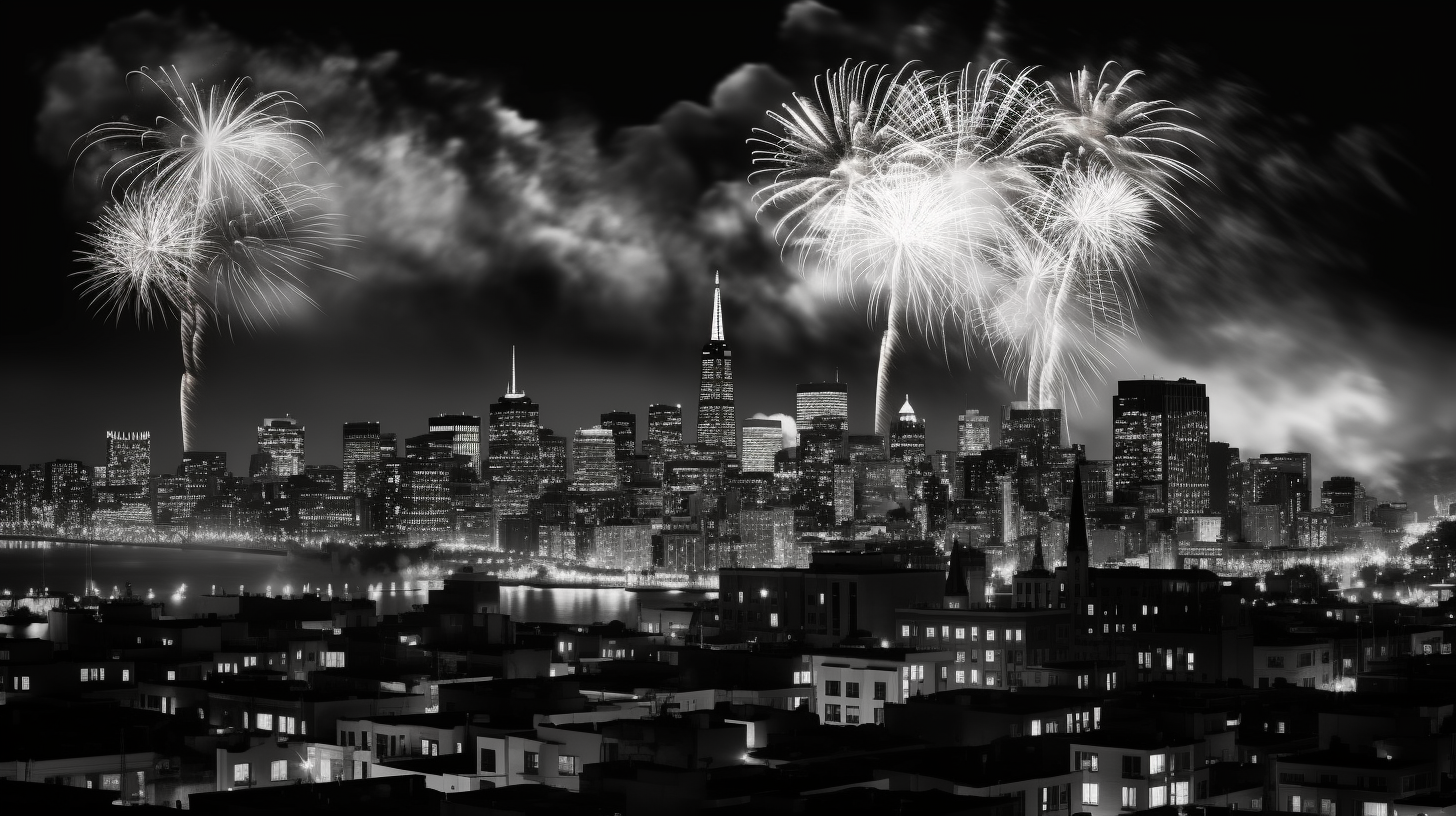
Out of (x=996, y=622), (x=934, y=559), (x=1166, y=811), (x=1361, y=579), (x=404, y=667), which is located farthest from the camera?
(x=1361, y=579)

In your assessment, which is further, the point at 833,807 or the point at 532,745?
the point at 532,745

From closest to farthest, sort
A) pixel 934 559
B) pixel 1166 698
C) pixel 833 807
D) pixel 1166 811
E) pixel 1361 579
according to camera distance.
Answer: pixel 833 807 → pixel 1166 811 → pixel 1166 698 → pixel 934 559 → pixel 1361 579

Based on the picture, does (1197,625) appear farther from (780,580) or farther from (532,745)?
(532,745)

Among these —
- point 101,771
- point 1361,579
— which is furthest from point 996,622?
point 1361,579
